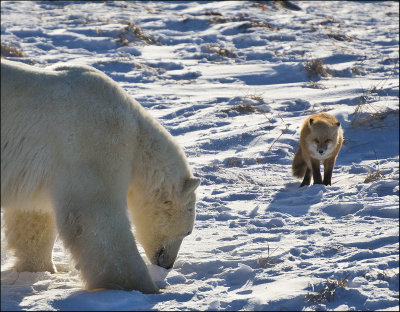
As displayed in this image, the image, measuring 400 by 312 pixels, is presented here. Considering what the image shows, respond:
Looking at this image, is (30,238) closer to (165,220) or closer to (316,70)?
(165,220)

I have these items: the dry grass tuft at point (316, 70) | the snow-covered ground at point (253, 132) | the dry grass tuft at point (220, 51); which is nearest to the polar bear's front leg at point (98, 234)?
the snow-covered ground at point (253, 132)

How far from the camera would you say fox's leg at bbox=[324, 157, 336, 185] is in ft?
24.1

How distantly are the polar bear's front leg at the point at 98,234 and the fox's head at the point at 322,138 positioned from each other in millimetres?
3925

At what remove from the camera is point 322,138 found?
7395 millimetres

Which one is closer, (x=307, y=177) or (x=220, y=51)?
(x=307, y=177)

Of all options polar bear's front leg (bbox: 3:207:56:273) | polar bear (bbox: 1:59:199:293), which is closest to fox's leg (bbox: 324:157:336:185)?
polar bear (bbox: 1:59:199:293)

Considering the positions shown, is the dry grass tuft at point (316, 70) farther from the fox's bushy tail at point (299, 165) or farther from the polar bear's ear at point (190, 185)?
the polar bear's ear at point (190, 185)

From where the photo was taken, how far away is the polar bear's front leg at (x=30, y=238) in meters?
4.57

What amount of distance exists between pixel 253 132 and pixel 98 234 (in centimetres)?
490

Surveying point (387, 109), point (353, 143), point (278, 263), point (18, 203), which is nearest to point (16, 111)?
point (18, 203)

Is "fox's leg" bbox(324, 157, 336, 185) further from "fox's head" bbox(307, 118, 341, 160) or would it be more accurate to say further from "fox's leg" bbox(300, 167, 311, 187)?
"fox's leg" bbox(300, 167, 311, 187)

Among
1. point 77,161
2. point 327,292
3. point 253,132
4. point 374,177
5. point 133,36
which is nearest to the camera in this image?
point 77,161

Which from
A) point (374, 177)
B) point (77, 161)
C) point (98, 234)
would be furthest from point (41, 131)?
point (374, 177)

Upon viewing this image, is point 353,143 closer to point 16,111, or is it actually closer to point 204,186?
point 204,186
